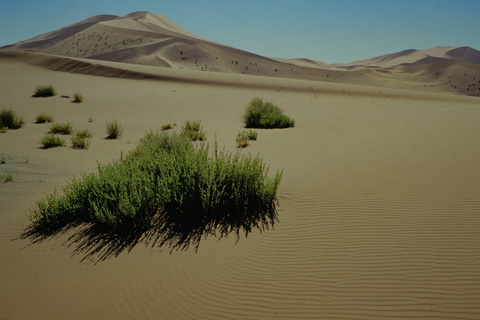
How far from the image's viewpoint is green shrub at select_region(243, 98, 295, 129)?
522 inches

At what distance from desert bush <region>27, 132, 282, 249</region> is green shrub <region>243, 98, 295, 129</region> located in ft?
27.4

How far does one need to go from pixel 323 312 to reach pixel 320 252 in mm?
928

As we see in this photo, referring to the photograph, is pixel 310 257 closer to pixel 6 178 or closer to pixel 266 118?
pixel 6 178

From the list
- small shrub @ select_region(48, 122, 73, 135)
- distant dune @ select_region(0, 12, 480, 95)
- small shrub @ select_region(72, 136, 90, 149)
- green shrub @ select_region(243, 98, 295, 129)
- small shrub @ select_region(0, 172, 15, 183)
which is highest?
distant dune @ select_region(0, 12, 480, 95)

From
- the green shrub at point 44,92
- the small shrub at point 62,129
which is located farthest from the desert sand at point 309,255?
the green shrub at point 44,92

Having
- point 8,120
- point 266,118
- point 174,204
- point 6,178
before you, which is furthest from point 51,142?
point 266,118

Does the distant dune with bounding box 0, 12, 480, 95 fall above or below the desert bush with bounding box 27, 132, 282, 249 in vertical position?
above

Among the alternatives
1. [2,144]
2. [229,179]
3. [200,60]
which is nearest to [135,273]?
[229,179]

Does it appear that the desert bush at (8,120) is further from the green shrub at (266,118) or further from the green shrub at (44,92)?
the green shrub at (266,118)

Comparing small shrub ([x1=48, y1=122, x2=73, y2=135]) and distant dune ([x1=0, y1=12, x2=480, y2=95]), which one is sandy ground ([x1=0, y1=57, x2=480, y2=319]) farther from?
distant dune ([x1=0, y1=12, x2=480, y2=95])

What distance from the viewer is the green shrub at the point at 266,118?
522 inches

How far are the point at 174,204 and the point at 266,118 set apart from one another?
9300 mm

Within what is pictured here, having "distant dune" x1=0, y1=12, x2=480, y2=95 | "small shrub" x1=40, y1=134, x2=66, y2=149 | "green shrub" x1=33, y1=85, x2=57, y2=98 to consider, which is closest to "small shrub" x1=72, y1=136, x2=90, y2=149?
"small shrub" x1=40, y1=134, x2=66, y2=149

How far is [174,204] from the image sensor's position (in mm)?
4875
